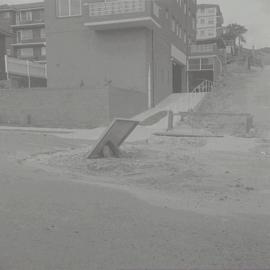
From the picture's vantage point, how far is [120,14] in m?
28.5

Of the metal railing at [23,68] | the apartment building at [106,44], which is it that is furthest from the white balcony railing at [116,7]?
the metal railing at [23,68]

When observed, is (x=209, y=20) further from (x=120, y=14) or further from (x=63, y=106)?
(x=63, y=106)

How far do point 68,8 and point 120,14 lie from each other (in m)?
4.81

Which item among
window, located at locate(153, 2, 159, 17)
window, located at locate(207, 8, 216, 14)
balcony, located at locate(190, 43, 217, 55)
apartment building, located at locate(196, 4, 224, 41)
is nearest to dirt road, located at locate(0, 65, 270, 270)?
window, located at locate(153, 2, 159, 17)

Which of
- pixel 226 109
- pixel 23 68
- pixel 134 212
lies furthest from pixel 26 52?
pixel 134 212

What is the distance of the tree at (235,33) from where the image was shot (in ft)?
243

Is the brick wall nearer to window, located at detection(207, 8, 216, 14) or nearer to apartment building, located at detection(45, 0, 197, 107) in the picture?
apartment building, located at detection(45, 0, 197, 107)

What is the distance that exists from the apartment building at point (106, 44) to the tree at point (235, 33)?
1691 inches

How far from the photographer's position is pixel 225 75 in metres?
46.0

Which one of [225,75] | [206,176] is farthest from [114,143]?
[225,75]

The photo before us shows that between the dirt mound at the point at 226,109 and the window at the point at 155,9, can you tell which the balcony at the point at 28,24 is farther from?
the window at the point at 155,9

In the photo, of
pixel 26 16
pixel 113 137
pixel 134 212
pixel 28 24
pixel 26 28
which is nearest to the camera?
pixel 134 212

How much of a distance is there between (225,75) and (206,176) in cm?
3746

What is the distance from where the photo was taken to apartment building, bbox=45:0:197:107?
94.6 ft
